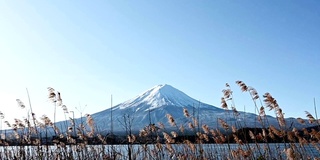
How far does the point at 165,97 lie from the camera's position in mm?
163250

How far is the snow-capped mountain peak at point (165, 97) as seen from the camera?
148 meters

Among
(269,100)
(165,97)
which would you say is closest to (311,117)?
(269,100)

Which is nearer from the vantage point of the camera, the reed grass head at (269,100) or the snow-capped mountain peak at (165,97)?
the reed grass head at (269,100)

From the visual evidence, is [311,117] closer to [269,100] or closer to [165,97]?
[269,100]

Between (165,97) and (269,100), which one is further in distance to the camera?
(165,97)

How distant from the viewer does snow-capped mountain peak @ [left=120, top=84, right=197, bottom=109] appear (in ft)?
486

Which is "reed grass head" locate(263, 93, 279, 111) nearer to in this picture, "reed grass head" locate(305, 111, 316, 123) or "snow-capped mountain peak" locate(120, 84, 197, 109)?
"reed grass head" locate(305, 111, 316, 123)

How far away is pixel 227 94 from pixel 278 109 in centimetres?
88

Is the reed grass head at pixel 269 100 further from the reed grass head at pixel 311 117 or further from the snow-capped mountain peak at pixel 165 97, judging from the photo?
the snow-capped mountain peak at pixel 165 97

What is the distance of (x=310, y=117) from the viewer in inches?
214

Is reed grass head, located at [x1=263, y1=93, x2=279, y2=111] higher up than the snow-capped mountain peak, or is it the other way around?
the snow-capped mountain peak

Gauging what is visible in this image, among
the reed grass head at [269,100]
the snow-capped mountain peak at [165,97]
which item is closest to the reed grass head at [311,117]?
the reed grass head at [269,100]

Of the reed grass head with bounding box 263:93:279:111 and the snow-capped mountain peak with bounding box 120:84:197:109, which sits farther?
the snow-capped mountain peak with bounding box 120:84:197:109

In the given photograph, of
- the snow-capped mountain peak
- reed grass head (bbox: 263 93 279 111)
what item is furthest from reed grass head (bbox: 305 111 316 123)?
the snow-capped mountain peak
